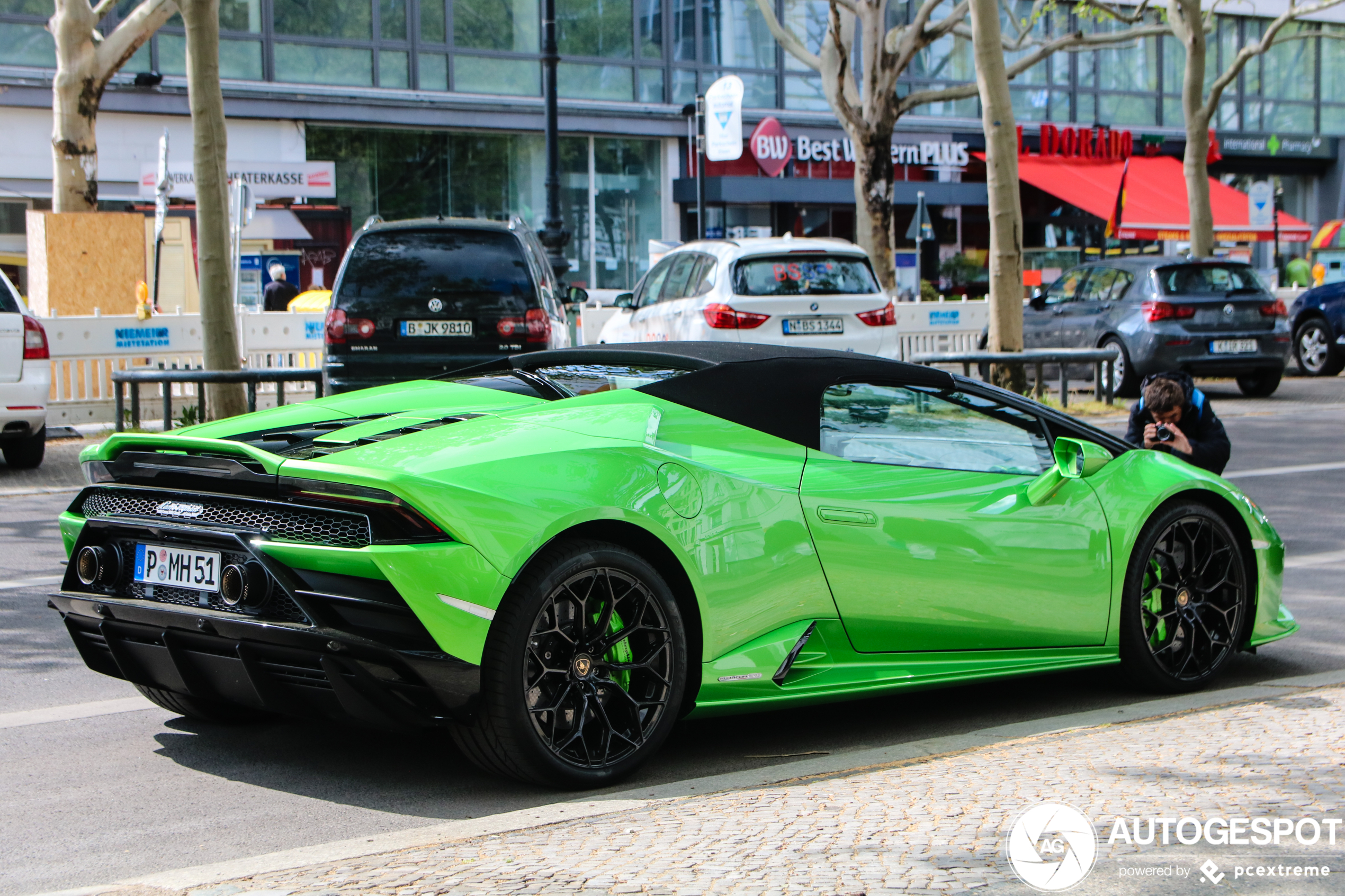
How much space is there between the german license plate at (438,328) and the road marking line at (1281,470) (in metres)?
6.01

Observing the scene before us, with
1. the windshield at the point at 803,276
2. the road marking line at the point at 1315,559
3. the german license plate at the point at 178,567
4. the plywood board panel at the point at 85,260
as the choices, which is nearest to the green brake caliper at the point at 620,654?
the german license plate at the point at 178,567

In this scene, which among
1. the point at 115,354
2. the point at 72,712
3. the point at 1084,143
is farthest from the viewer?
the point at 1084,143

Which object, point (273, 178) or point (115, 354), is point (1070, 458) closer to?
point (115, 354)

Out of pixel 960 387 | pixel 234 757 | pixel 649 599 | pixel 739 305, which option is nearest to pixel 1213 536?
pixel 960 387

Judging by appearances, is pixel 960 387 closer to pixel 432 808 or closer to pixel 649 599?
pixel 649 599

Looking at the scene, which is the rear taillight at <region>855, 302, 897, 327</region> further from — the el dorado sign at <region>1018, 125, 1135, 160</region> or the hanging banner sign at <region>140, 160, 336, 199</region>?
the el dorado sign at <region>1018, 125, 1135, 160</region>

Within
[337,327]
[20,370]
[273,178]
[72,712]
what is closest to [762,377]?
[72,712]

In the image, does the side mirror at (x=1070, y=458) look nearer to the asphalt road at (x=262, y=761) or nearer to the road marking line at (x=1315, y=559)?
the asphalt road at (x=262, y=761)

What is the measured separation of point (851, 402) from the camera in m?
4.95

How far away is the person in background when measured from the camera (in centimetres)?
2316

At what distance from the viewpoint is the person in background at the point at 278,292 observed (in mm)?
23156

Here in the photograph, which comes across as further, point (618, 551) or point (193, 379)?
point (193, 379)

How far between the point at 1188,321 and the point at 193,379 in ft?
36.8

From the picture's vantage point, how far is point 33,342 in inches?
465
